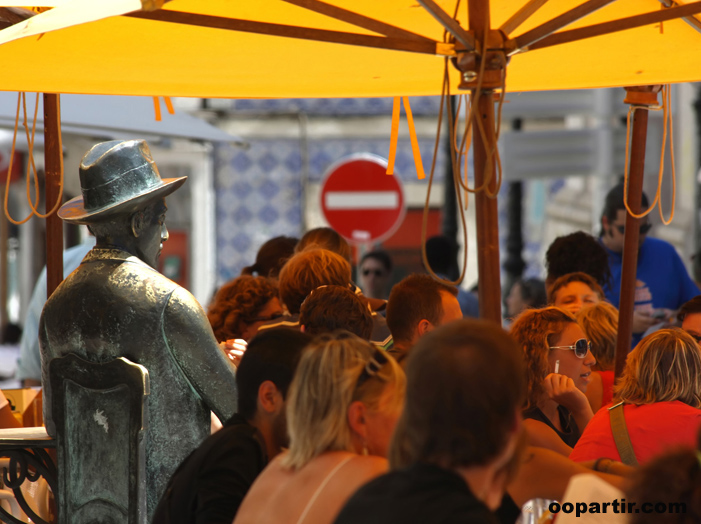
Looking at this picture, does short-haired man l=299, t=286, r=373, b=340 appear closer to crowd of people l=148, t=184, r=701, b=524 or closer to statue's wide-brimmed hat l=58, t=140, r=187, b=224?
crowd of people l=148, t=184, r=701, b=524

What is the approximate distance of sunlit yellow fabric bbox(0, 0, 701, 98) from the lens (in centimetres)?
374

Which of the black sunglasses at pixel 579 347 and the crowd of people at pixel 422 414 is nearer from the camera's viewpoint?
the crowd of people at pixel 422 414

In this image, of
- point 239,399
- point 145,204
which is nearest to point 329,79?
point 145,204

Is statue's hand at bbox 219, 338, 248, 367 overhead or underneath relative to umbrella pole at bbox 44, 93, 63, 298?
underneath

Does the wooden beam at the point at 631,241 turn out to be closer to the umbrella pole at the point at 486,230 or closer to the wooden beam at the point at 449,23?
the umbrella pole at the point at 486,230

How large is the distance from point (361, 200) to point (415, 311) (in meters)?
6.41

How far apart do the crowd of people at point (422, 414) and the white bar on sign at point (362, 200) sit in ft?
18.3

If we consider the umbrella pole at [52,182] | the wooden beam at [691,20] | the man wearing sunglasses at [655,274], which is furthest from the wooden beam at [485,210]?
the man wearing sunglasses at [655,274]

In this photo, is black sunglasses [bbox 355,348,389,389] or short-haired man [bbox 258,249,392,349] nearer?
black sunglasses [bbox 355,348,389,389]

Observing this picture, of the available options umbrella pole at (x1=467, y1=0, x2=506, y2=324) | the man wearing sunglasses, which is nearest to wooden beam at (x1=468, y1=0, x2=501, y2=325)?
umbrella pole at (x1=467, y1=0, x2=506, y2=324)

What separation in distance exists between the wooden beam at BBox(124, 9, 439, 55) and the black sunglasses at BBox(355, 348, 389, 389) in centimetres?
114

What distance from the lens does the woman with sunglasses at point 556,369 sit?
3773 mm

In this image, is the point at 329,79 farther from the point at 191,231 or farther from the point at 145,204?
the point at 191,231

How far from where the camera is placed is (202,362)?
317 cm
